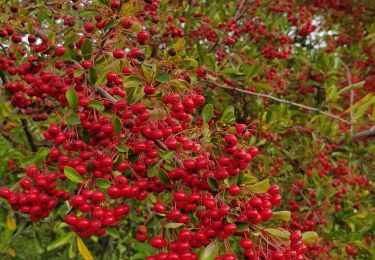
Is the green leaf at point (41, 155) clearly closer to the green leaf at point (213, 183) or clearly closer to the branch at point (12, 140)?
the green leaf at point (213, 183)

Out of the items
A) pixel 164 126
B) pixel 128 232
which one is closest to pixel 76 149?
pixel 164 126

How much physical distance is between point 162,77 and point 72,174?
0.62 meters

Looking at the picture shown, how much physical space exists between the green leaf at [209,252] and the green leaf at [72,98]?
84 centimetres

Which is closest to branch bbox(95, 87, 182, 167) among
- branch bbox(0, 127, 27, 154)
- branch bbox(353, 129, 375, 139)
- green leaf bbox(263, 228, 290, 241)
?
green leaf bbox(263, 228, 290, 241)

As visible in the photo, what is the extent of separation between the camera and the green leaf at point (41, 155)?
2.02m

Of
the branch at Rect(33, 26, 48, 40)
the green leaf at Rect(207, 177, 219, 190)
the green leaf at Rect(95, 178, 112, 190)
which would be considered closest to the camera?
the green leaf at Rect(207, 177, 219, 190)

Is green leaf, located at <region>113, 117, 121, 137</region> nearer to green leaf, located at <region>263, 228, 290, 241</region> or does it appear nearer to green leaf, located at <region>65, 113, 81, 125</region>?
green leaf, located at <region>65, 113, 81, 125</region>

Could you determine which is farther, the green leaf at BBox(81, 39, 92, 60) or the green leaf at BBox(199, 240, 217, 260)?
the green leaf at BBox(81, 39, 92, 60)

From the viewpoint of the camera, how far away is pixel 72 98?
76.4 inches

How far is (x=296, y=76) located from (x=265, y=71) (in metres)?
1.23

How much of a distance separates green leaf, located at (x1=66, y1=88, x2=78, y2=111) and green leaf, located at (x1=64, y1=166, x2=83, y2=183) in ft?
0.91

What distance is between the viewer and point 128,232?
209 inches

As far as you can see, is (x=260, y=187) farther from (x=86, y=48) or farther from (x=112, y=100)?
(x=86, y=48)

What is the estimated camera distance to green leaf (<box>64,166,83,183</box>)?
1830 millimetres
